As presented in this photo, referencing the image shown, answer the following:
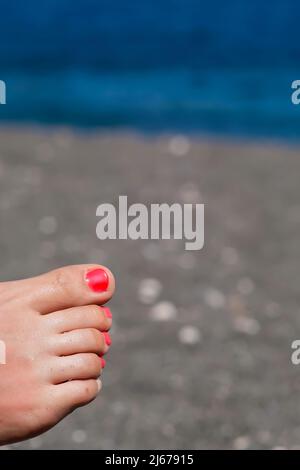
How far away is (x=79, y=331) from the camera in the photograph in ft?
4.68

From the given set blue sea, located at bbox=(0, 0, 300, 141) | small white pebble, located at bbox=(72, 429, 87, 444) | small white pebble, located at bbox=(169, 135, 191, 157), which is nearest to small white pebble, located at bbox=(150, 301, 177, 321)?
small white pebble, located at bbox=(72, 429, 87, 444)

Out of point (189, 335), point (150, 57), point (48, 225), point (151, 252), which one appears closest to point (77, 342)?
point (189, 335)

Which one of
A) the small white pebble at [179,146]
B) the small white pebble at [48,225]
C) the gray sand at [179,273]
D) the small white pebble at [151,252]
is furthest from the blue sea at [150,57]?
the small white pebble at [151,252]

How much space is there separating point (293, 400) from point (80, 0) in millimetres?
2720

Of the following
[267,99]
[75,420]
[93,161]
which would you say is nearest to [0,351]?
[75,420]

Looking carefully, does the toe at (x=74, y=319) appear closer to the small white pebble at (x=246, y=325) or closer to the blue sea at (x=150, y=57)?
Result: the small white pebble at (x=246, y=325)

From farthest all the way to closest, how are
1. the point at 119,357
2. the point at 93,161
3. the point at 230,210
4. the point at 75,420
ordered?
the point at 93,161 < the point at 230,210 < the point at 119,357 < the point at 75,420

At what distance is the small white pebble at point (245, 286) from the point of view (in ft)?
7.28

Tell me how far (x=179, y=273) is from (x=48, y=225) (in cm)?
46

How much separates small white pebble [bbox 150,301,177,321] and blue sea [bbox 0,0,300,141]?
173cm

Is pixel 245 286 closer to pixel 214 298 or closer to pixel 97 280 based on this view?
pixel 214 298

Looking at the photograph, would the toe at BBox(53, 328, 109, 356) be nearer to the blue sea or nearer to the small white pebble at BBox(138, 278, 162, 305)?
the small white pebble at BBox(138, 278, 162, 305)

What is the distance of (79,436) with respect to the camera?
5.33 ft
